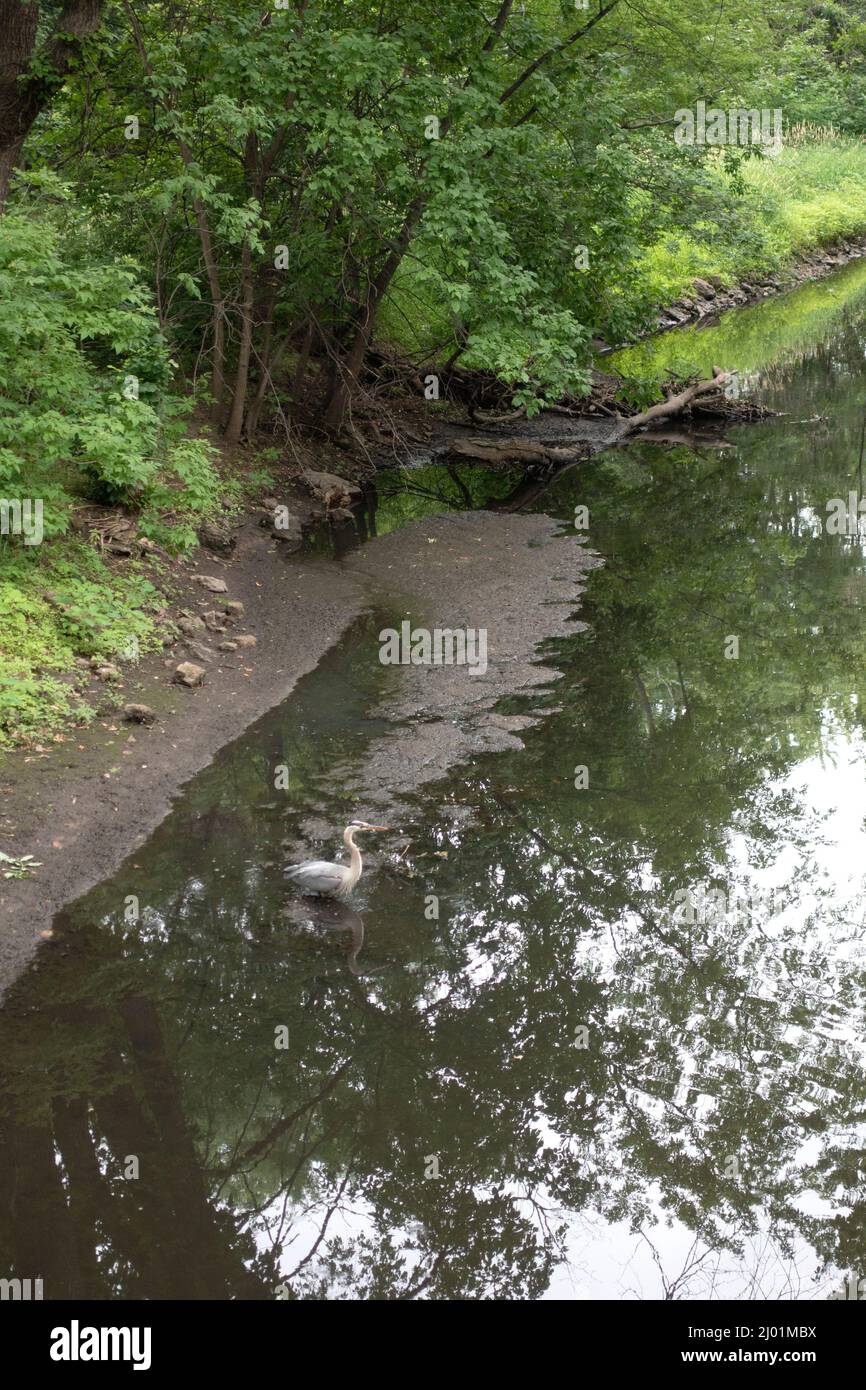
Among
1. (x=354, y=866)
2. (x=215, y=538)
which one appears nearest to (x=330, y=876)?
(x=354, y=866)

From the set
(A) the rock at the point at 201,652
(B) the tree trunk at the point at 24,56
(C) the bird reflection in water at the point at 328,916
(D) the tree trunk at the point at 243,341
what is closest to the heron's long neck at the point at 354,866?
(C) the bird reflection in water at the point at 328,916

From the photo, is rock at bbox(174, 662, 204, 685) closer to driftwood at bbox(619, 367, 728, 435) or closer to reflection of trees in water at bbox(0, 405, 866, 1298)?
reflection of trees in water at bbox(0, 405, 866, 1298)

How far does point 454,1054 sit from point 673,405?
17.0 meters

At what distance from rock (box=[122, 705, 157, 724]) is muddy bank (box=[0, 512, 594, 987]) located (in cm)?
6

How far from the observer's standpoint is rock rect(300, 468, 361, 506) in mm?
15461

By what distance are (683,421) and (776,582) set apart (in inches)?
332

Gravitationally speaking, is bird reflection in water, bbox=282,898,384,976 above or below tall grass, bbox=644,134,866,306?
below

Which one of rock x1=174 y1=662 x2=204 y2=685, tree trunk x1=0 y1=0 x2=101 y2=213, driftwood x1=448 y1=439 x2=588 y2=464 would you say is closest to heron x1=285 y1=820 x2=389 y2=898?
rock x1=174 y1=662 x2=204 y2=685

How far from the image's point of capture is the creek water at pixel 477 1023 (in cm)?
522

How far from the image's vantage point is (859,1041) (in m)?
6.45

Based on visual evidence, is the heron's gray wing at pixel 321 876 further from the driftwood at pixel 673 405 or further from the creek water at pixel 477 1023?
the driftwood at pixel 673 405

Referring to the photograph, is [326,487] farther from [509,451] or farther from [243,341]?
[509,451]

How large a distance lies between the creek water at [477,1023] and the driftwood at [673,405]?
10.8 meters
